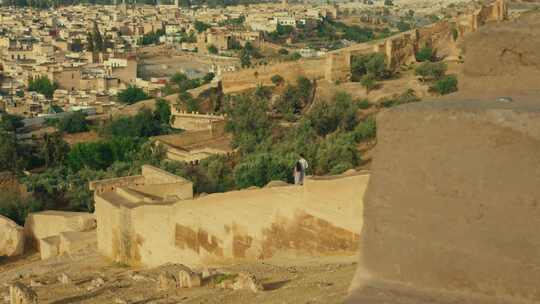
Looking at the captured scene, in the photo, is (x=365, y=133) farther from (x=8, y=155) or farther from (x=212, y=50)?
(x=212, y=50)

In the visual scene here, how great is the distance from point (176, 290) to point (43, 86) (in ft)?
125

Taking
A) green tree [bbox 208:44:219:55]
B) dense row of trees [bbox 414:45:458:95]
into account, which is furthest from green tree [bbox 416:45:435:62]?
green tree [bbox 208:44:219:55]

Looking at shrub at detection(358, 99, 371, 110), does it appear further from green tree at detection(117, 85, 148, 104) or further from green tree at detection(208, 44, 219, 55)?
green tree at detection(208, 44, 219, 55)

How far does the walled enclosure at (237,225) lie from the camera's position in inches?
343

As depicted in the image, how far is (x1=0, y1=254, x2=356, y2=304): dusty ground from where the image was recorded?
7.06 m

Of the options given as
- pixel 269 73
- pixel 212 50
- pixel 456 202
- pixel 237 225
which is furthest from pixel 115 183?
pixel 212 50

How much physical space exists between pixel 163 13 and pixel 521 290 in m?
94.0

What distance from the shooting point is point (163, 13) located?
313 ft

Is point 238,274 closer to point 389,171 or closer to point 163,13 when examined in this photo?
point 389,171

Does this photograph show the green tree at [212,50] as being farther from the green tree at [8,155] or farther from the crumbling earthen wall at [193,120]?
the green tree at [8,155]

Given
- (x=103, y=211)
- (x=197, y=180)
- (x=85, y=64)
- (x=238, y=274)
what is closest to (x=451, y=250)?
(x=238, y=274)

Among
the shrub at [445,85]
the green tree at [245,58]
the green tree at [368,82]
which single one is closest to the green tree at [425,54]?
the green tree at [368,82]

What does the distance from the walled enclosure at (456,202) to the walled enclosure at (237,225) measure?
4986 mm

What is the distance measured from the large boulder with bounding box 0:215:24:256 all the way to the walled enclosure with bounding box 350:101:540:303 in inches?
433
